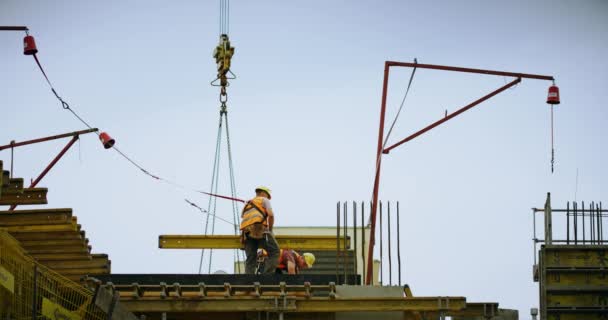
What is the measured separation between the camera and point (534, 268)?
36.9m

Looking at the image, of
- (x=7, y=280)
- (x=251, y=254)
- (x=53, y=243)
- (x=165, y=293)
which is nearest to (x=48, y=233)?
(x=53, y=243)

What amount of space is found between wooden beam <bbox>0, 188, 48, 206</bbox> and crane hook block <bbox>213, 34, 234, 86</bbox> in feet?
37.9

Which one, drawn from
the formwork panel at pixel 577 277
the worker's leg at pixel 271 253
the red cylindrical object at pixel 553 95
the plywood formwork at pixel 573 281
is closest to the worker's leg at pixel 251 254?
the worker's leg at pixel 271 253

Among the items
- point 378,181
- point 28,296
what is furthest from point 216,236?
point 28,296

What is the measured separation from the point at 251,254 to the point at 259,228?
2.89 feet

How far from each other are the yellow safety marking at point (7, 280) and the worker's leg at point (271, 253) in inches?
293

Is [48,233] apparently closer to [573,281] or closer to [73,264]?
[73,264]

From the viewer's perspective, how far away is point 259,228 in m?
33.0

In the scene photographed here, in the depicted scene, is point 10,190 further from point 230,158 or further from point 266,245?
point 230,158

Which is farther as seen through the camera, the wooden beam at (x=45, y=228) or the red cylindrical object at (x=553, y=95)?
the red cylindrical object at (x=553, y=95)

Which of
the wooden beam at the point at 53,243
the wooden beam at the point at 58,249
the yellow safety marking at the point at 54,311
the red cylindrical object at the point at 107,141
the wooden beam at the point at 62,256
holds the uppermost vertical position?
the red cylindrical object at the point at 107,141

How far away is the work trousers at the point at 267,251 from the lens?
3312cm

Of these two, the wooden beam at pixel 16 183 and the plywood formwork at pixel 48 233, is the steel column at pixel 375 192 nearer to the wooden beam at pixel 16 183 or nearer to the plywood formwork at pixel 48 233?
the plywood formwork at pixel 48 233

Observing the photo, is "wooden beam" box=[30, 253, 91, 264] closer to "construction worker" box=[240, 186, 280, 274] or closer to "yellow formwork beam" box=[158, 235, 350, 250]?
"construction worker" box=[240, 186, 280, 274]
